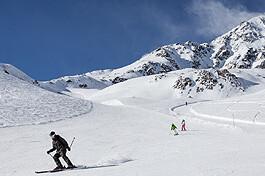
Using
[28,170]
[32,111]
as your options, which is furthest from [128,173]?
[32,111]

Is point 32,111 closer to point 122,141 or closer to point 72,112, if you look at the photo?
point 72,112

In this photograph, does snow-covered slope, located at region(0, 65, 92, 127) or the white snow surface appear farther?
snow-covered slope, located at region(0, 65, 92, 127)

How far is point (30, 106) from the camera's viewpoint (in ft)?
188

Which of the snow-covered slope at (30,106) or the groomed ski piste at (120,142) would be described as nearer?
the groomed ski piste at (120,142)

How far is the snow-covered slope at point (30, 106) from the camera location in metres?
48.9

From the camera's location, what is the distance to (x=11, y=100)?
6059 cm

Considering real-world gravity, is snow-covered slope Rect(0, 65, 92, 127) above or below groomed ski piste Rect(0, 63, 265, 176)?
above

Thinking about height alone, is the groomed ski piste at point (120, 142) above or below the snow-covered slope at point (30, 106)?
below

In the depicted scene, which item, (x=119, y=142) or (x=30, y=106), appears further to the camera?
(x=30, y=106)

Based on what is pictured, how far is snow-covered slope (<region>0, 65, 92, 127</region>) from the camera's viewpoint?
48934 mm

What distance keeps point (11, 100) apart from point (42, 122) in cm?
1486

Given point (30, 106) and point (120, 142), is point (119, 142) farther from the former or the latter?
point (30, 106)

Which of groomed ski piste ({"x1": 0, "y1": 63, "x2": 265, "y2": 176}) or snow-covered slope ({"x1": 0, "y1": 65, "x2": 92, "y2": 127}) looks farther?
snow-covered slope ({"x1": 0, "y1": 65, "x2": 92, "y2": 127})

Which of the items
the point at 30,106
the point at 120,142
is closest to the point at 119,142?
the point at 120,142
